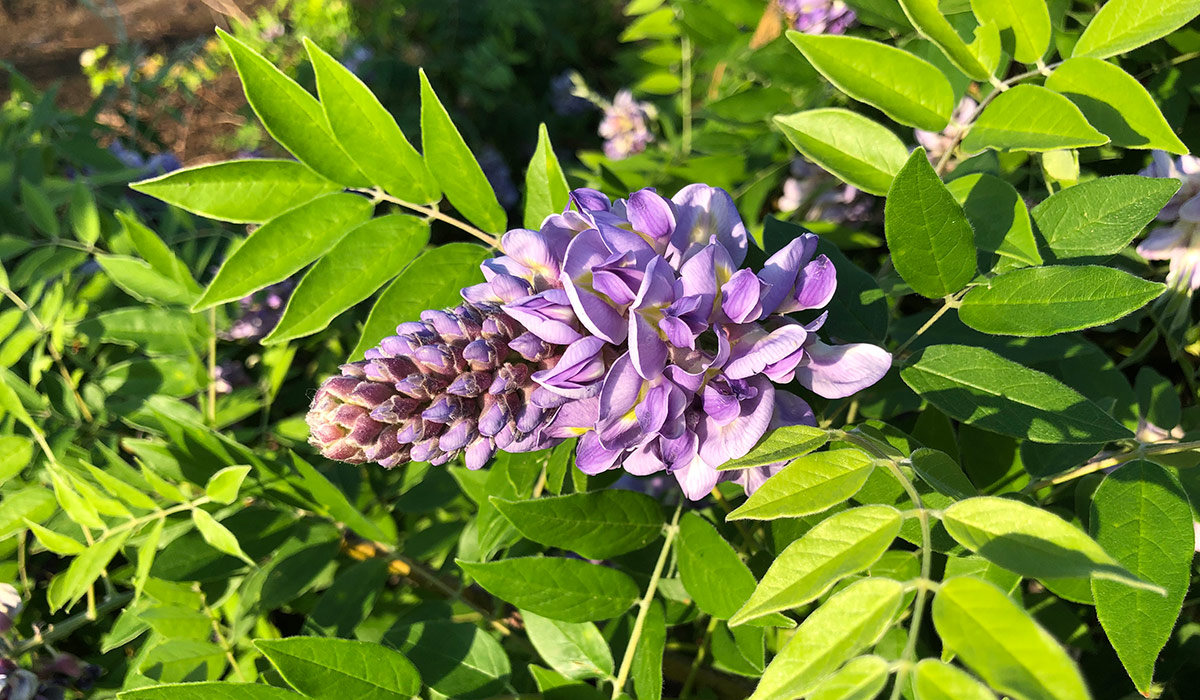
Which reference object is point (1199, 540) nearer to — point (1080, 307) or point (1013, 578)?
point (1013, 578)

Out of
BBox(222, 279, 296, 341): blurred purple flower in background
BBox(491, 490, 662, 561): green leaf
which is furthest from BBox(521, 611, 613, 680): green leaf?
BBox(222, 279, 296, 341): blurred purple flower in background

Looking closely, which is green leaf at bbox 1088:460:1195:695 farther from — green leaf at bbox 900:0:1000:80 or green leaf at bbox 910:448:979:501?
green leaf at bbox 900:0:1000:80

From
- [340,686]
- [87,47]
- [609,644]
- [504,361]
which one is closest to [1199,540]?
[609,644]

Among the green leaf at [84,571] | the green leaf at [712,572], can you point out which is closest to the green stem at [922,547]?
the green leaf at [712,572]

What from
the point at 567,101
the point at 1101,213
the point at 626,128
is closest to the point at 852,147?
the point at 1101,213

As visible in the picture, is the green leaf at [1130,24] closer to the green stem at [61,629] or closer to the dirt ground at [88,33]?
the green stem at [61,629]
